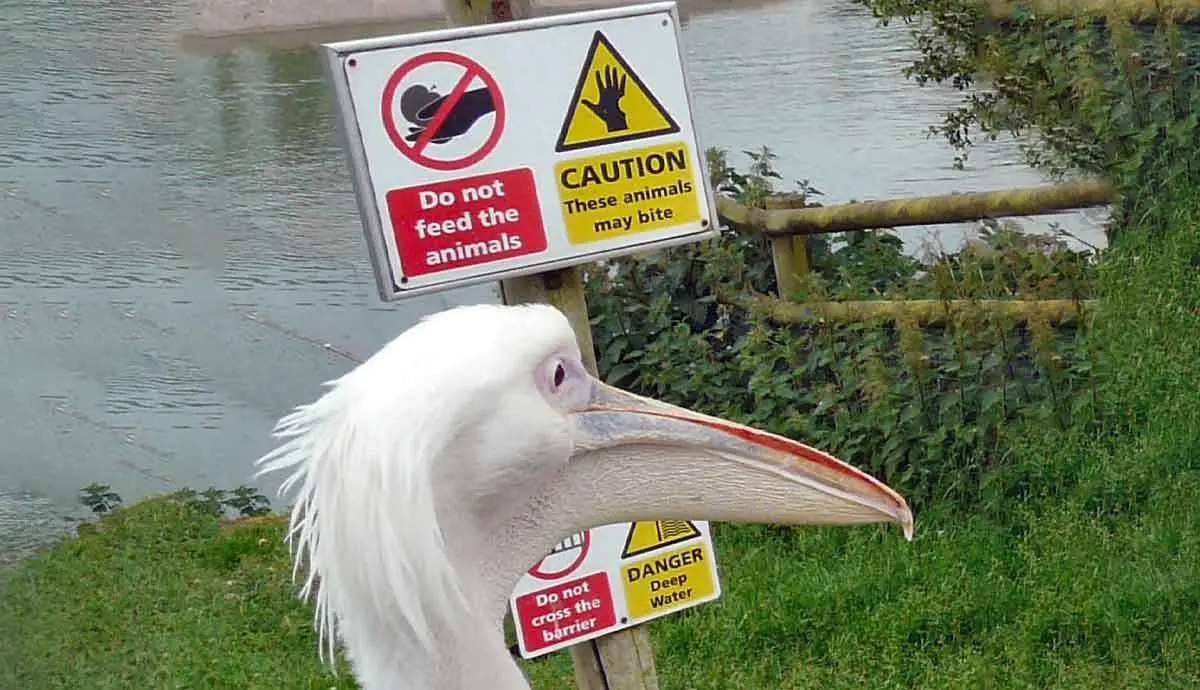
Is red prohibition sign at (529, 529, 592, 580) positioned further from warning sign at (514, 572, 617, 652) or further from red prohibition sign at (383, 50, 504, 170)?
red prohibition sign at (383, 50, 504, 170)

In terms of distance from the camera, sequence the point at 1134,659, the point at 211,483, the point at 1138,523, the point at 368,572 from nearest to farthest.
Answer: the point at 368,572, the point at 1134,659, the point at 1138,523, the point at 211,483

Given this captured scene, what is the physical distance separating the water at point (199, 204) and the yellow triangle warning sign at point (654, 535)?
2065mm

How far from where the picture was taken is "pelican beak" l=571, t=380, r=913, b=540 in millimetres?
1646

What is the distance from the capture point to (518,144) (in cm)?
176

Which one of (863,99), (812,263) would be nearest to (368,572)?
(812,263)

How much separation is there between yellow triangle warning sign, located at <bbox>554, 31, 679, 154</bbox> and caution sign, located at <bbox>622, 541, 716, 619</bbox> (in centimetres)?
66

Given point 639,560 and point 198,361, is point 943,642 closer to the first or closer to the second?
point 639,560

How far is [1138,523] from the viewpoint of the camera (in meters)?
3.23

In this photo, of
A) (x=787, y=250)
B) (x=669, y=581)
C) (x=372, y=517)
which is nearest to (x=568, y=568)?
(x=669, y=581)

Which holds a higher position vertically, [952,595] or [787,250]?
[787,250]

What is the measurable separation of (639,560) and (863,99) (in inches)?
93.4

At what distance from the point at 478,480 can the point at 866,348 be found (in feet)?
7.40

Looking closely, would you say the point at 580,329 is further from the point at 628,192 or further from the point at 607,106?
the point at 607,106

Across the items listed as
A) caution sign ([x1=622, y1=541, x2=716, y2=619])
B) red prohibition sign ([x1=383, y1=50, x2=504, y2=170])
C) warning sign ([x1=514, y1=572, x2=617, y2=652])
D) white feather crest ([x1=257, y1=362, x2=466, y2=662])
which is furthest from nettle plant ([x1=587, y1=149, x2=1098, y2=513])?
white feather crest ([x1=257, y1=362, x2=466, y2=662])
